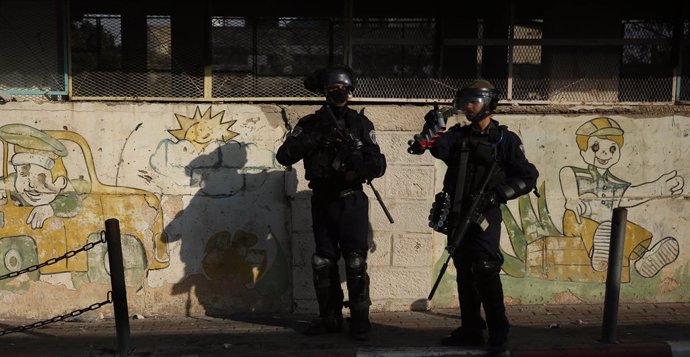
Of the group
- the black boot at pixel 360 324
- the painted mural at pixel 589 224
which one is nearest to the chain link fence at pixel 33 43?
the black boot at pixel 360 324

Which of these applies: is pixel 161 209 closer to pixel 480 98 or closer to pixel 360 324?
pixel 360 324

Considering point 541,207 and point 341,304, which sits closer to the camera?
point 341,304

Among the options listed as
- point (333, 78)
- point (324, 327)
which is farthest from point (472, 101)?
point (324, 327)

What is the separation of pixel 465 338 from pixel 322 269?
1126 millimetres

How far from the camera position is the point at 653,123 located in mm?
6969

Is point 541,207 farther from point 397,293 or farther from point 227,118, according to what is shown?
point 227,118

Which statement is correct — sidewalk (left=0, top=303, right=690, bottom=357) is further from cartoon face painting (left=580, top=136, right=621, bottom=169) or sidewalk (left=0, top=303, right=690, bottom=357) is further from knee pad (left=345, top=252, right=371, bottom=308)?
cartoon face painting (left=580, top=136, right=621, bottom=169)

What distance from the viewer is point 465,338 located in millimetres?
5742

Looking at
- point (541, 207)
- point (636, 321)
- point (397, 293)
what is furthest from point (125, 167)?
point (636, 321)

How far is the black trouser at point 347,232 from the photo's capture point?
5848 millimetres

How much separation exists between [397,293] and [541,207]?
56.1 inches

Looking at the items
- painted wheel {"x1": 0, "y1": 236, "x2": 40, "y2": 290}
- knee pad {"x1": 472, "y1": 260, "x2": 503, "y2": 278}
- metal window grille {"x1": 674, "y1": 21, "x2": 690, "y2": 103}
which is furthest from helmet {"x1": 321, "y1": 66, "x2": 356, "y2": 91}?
metal window grille {"x1": 674, "y1": 21, "x2": 690, "y2": 103}

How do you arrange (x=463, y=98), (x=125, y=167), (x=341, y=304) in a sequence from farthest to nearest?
(x=125, y=167) < (x=341, y=304) < (x=463, y=98)

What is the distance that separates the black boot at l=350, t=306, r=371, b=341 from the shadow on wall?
1.11 m
